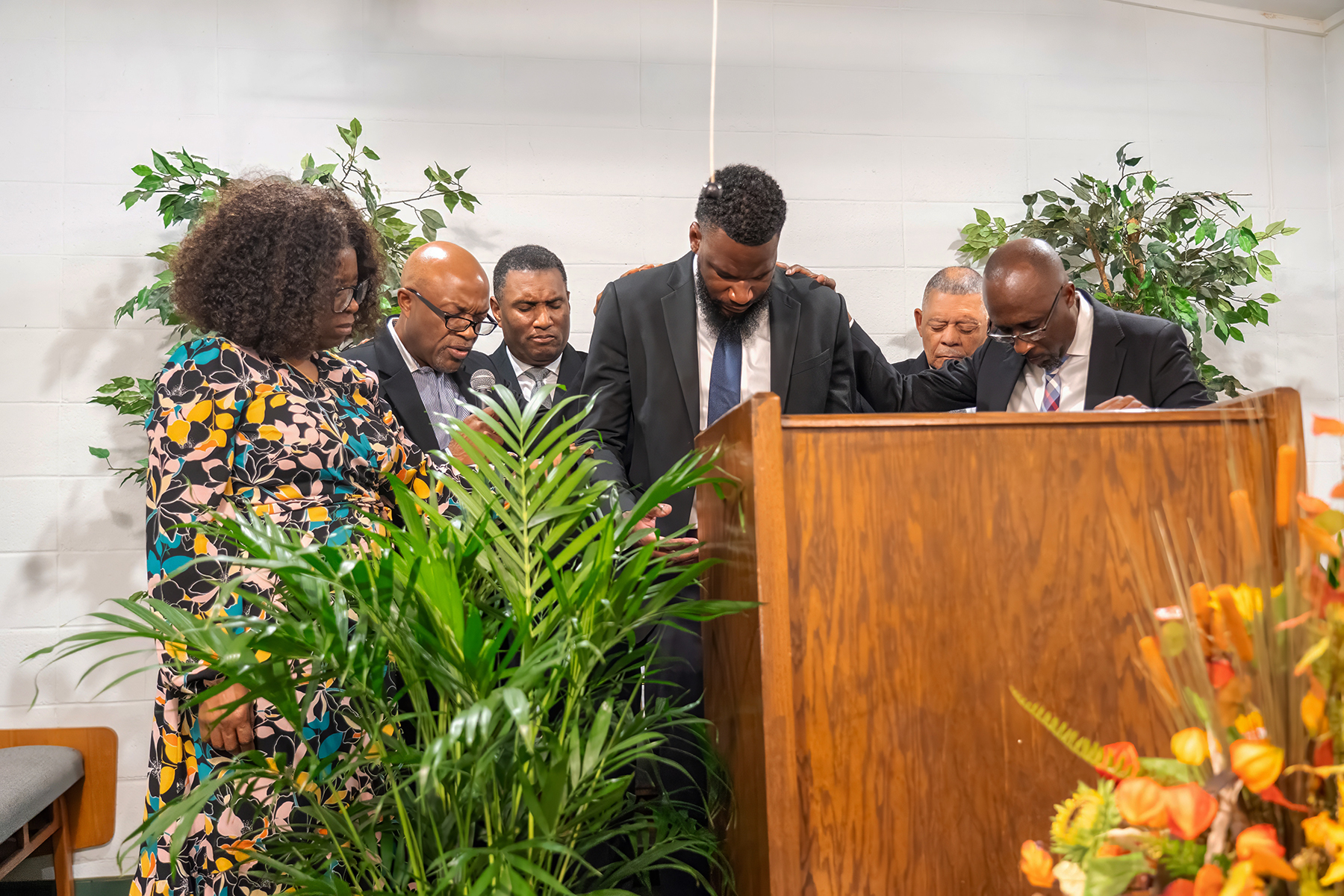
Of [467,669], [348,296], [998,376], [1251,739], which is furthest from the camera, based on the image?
[998,376]

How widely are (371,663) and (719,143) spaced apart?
10.9ft

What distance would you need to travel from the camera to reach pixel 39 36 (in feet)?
12.5

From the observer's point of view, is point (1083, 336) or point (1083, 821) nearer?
point (1083, 821)

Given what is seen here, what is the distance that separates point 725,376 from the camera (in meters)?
2.34

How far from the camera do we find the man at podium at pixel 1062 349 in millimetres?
2385

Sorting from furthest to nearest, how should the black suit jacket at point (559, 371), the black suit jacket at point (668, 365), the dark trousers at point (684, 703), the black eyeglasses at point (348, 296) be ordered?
the black suit jacket at point (559, 371) < the black suit jacket at point (668, 365) < the black eyeglasses at point (348, 296) < the dark trousers at point (684, 703)

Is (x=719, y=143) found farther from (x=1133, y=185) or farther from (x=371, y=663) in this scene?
(x=371, y=663)

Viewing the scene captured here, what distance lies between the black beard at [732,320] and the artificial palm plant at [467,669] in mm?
931

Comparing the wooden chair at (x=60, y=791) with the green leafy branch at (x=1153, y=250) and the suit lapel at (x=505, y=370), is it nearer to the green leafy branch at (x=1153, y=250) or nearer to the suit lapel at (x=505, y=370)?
the suit lapel at (x=505, y=370)

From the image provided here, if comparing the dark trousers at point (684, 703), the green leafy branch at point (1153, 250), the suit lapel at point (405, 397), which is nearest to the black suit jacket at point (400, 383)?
the suit lapel at point (405, 397)

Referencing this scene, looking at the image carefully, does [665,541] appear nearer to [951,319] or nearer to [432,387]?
[432,387]

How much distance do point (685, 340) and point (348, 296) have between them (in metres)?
0.74

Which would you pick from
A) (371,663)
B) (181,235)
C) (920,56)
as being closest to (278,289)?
(371,663)

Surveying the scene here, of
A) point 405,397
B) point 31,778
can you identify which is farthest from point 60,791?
point 405,397
